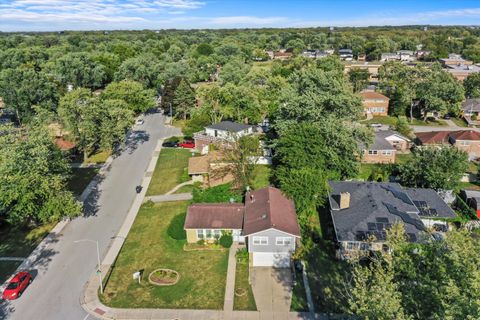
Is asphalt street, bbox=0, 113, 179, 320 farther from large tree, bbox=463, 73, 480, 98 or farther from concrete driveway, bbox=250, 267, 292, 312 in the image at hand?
large tree, bbox=463, 73, 480, 98

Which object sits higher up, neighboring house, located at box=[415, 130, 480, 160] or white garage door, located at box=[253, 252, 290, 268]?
neighboring house, located at box=[415, 130, 480, 160]

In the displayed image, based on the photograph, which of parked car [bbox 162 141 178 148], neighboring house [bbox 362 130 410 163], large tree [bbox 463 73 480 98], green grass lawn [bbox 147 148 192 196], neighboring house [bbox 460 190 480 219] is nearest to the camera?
neighboring house [bbox 460 190 480 219]

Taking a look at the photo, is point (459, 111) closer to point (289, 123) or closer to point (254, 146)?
point (289, 123)

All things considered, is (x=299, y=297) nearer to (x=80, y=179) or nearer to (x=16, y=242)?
(x=16, y=242)

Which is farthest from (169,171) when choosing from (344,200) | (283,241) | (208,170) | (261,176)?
(344,200)

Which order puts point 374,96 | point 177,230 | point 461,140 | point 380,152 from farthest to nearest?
1. point 374,96
2. point 461,140
3. point 380,152
4. point 177,230

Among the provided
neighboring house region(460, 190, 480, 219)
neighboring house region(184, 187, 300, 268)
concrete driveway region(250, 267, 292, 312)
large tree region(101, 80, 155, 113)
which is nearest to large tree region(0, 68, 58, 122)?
large tree region(101, 80, 155, 113)

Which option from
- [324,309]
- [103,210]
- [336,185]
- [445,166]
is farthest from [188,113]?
[324,309]
